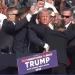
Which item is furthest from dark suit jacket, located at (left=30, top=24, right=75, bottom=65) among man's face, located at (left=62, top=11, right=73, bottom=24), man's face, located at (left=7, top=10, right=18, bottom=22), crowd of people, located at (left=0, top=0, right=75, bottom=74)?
man's face, located at (left=62, top=11, right=73, bottom=24)

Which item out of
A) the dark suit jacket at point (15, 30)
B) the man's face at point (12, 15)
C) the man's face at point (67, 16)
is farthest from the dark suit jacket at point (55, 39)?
the man's face at point (67, 16)

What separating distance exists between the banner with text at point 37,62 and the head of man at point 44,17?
513 millimetres

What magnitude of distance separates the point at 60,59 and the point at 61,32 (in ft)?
1.40

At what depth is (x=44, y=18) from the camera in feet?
18.4

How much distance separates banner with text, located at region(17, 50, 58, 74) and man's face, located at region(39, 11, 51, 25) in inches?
20.1

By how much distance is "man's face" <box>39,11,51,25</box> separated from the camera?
557 cm

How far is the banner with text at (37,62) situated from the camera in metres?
5.20

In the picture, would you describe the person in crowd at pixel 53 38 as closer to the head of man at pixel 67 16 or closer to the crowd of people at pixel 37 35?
the crowd of people at pixel 37 35

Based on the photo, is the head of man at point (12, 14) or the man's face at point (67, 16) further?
the man's face at point (67, 16)

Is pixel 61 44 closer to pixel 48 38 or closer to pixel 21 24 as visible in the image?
pixel 48 38

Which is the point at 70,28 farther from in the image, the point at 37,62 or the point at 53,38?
the point at 37,62

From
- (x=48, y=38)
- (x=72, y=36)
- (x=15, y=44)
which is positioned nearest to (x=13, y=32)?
(x=15, y=44)

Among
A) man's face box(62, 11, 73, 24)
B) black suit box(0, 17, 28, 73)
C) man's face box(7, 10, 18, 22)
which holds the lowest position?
black suit box(0, 17, 28, 73)

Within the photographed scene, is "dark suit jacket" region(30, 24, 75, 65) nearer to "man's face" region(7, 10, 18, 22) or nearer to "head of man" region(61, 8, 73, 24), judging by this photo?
"man's face" region(7, 10, 18, 22)
